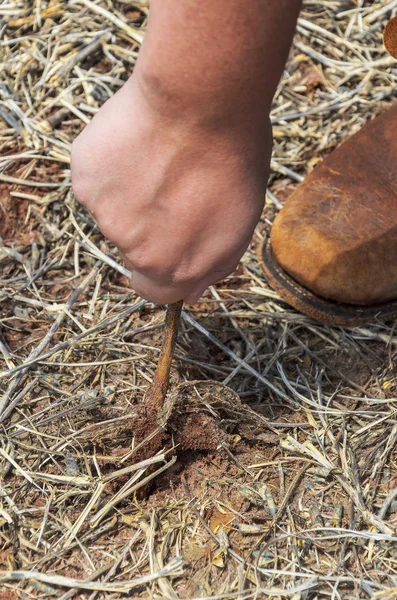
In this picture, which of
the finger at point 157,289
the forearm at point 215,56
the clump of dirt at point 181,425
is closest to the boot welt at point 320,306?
the clump of dirt at point 181,425

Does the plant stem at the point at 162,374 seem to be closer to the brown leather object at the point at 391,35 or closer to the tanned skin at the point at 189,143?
the tanned skin at the point at 189,143

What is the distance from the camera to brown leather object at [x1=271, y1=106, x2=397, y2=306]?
196 centimetres

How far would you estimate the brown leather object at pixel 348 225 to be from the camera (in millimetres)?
1964

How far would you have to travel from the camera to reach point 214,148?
1.01 meters

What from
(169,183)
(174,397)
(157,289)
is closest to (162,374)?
(174,397)

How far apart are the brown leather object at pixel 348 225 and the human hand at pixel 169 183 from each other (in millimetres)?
884

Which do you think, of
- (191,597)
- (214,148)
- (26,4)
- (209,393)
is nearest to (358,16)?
(26,4)

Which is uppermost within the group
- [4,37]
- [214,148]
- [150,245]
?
[214,148]

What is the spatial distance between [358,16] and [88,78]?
0.95 metres

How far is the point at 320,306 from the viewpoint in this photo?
1.96 meters

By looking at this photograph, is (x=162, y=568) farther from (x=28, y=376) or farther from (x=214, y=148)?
(x=214, y=148)

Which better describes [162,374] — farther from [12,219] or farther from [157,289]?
[12,219]

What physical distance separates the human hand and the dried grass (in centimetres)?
50

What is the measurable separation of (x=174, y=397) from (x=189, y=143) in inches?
25.5
